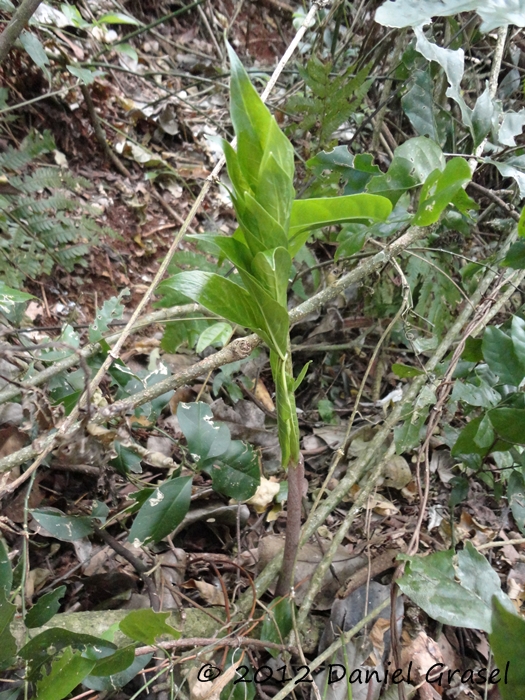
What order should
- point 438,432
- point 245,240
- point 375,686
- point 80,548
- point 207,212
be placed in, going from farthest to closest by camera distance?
point 207,212 < point 438,432 < point 80,548 < point 375,686 < point 245,240

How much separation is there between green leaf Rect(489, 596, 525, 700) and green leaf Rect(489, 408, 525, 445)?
0.58 metres

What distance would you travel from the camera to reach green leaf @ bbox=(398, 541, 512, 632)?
85 cm

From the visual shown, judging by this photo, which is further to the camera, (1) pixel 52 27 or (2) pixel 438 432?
(1) pixel 52 27

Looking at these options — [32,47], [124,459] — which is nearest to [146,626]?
[124,459]

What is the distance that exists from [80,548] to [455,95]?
162 centimetres

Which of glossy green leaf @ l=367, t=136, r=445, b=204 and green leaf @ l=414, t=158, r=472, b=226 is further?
glossy green leaf @ l=367, t=136, r=445, b=204

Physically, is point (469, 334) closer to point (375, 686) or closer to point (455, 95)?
point (455, 95)

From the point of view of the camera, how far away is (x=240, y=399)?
6.37 ft

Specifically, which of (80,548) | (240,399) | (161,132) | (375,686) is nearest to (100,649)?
(80,548)

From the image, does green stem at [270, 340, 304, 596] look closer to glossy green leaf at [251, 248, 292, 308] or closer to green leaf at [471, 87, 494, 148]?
glossy green leaf at [251, 248, 292, 308]

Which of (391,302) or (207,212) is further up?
(391,302)

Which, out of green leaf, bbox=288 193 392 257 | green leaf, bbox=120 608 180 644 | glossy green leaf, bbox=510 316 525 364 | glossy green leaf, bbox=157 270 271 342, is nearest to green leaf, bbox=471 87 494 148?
glossy green leaf, bbox=510 316 525 364

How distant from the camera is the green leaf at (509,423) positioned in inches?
42.8

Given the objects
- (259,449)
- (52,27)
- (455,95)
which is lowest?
(259,449)
